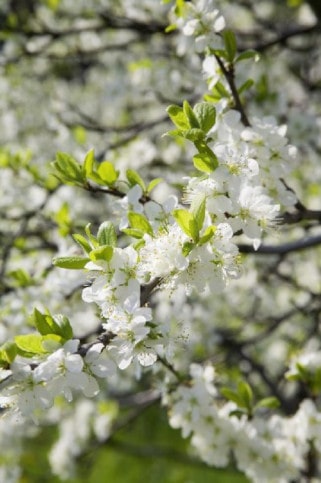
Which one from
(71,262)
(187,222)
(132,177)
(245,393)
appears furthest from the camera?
Result: (245,393)

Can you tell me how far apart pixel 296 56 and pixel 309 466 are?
12.2 ft

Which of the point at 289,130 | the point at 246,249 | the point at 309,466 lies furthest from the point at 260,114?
the point at 309,466

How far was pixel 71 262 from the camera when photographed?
131 centimetres

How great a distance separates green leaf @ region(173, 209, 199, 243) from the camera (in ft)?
3.92

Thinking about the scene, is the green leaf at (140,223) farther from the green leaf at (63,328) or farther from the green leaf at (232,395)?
the green leaf at (232,395)

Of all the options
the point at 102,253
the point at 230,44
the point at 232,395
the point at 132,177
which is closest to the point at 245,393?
the point at 232,395

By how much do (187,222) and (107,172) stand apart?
1.67ft

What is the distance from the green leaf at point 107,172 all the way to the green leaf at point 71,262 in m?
0.40

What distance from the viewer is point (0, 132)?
482 cm

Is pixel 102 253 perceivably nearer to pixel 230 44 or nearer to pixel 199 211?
pixel 199 211

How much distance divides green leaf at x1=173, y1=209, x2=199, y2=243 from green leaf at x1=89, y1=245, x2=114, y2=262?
161mm

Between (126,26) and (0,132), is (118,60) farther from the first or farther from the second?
(126,26)

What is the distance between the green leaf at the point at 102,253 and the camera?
124cm

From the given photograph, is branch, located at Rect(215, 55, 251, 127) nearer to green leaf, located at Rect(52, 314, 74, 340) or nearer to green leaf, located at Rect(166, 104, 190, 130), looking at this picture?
green leaf, located at Rect(166, 104, 190, 130)
